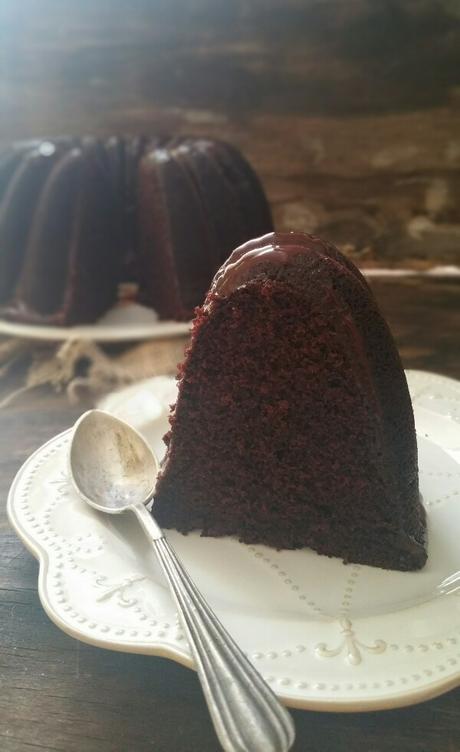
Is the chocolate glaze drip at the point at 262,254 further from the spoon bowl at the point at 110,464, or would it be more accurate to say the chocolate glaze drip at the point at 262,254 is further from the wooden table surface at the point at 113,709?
the wooden table surface at the point at 113,709

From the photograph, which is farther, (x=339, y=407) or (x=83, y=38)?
(x=83, y=38)

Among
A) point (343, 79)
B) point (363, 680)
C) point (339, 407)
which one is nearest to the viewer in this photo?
point (363, 680)

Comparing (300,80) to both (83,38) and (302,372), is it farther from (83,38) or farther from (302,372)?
(302,372)

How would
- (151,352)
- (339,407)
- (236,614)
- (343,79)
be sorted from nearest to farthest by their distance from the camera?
(236,614) < (339,407) < (151,352) < (343,79)

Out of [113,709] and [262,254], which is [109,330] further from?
[113,709]

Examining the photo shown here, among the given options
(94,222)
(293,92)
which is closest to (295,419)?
(94,222)

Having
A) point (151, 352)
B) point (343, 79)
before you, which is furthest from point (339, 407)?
point (343, 79)
